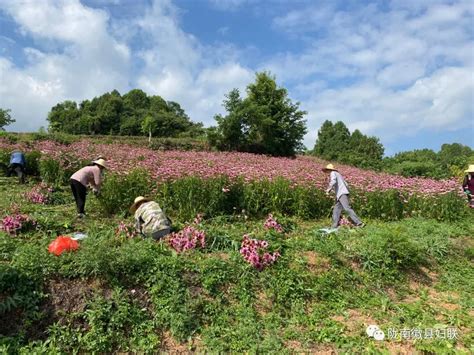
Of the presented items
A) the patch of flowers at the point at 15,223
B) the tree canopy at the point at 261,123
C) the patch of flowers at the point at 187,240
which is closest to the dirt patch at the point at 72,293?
the patch of flowers at the point at 187,240

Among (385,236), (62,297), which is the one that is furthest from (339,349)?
(62,297)

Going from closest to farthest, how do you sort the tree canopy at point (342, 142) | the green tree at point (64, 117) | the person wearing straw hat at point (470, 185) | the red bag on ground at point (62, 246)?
1. the red bag on ground at point (62, 246)
2. the person wearing straw hat at point (470, 185)
3. the tree canopy at point (342, 142)
4. the green tree at point (64, 117)

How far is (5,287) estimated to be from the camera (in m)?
4.47

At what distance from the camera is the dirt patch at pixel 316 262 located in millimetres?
5853

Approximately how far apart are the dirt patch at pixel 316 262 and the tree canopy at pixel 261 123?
20.8m

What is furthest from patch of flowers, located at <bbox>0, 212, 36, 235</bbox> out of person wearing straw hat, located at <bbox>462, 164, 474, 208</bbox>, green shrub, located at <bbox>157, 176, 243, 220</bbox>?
person wearing straw hat, located at <bbox>462, 164, 474, 208</bbox>

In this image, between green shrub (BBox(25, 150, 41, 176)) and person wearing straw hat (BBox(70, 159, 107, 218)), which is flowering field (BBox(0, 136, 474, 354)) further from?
green shrub (BBox(25, 150, 41, 176))

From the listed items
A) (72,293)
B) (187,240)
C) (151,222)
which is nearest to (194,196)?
(151,222)

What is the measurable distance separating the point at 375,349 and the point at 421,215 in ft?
22.4

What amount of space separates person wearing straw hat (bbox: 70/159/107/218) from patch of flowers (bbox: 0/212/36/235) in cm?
133

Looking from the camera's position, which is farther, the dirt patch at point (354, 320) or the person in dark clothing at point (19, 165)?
the person in dark clothing at point (19, 165)

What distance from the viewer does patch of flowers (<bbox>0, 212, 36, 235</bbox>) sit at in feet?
20.7

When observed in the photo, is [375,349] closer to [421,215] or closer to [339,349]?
[339,349]

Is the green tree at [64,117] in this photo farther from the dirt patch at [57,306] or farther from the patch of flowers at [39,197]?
the dirt patch at [57,306]
